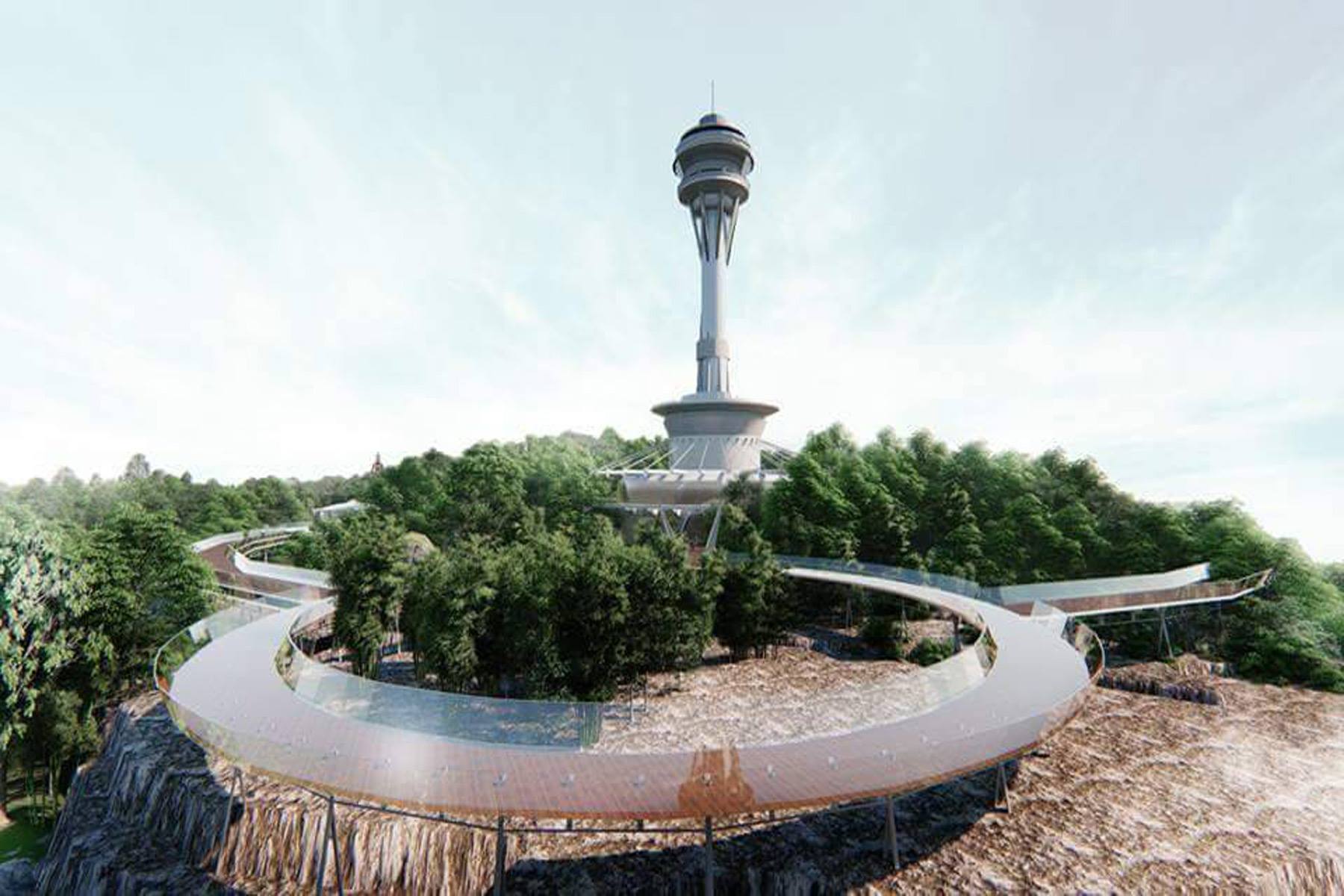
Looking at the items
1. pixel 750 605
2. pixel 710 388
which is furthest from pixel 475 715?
pixel 710 388

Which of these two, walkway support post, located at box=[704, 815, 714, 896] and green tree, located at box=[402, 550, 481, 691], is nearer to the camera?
walkway support post, located at box=[704, 815, 714, 896]

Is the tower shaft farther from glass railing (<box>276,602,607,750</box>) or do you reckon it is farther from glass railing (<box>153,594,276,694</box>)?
glass railing (<box>276,602,607,750</box>)

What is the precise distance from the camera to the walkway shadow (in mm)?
14008

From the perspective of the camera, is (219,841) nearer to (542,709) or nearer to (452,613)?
(452,613)

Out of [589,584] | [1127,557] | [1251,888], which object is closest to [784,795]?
[589,584]

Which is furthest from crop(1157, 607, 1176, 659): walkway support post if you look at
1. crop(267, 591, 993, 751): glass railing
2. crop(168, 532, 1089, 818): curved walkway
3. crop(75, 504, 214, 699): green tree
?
crop(75, 504, 214, 699): green tree

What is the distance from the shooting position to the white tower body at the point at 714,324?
228 feet

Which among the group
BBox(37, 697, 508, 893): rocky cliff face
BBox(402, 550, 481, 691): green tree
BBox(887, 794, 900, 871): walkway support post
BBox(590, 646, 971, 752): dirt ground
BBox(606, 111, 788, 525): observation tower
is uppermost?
BBox(606, 111, 788, 525): observation tower

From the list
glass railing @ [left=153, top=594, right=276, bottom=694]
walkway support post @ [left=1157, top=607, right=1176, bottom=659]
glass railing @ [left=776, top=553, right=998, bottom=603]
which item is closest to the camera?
glass railing @ [left=153, top=594, right=276, bottom=694]

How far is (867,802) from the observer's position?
16250 mm

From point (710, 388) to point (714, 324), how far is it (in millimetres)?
8838

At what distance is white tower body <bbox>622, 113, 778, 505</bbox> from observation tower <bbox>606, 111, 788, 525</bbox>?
0.10m

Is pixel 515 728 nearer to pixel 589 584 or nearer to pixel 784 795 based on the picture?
pixel 784 795

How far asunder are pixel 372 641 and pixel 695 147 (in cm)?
7292
